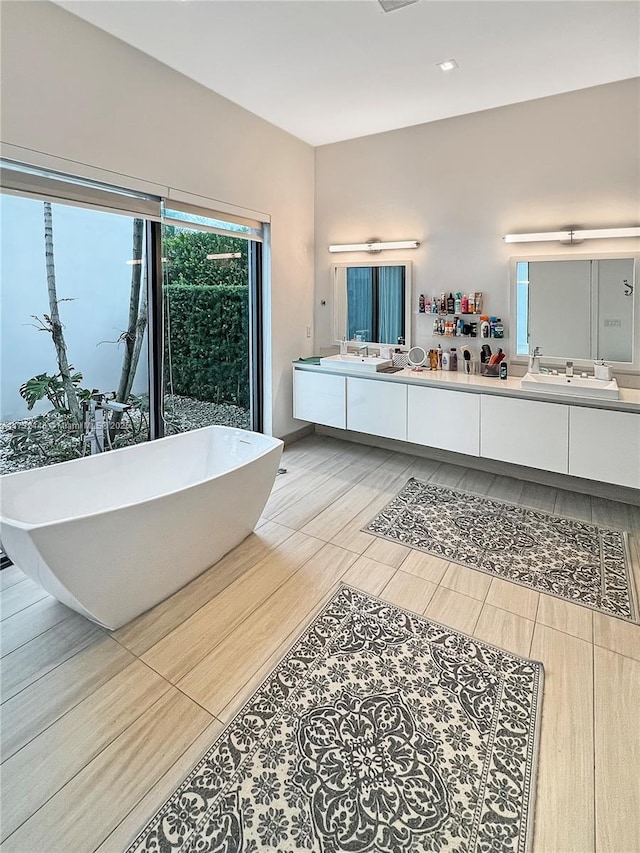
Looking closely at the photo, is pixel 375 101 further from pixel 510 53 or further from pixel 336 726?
pixel 336 726

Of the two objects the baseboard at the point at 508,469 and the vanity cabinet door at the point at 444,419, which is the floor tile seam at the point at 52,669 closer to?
the vanity cabinet door at the point at 444,419

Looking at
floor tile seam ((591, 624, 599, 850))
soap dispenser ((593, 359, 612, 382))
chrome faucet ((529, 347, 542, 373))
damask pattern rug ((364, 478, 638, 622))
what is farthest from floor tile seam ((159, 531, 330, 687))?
soap dispenser ((593, 359, 612, 382))

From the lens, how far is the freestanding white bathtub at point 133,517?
1972mm

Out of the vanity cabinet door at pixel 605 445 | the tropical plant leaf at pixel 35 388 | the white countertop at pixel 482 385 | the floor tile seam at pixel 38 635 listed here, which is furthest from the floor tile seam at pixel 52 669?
the vanity cabinet door at pixel 605 445

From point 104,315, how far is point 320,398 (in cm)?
210

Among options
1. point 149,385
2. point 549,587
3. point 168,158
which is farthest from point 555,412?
point 168,158

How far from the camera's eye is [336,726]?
1740mm

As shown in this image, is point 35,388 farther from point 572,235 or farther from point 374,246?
point 572,235

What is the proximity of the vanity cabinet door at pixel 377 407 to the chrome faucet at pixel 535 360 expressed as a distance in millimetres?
1058

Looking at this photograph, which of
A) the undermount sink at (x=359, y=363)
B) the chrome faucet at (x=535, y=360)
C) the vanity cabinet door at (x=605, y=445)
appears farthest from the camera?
the undermount sink at (x=359, y=363)

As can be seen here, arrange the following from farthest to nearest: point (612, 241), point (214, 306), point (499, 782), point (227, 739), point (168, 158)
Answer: point (214, 306) → point (612, 241) → point (168, 158) → point (227, 739) → point (499, 782)

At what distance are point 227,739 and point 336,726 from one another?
0.39 metres

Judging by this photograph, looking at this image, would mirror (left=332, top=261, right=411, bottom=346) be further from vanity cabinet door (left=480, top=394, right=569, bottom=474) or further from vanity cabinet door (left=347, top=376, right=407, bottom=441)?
vanity cabinet door (left=480, top=394, right=569, bottom=474)

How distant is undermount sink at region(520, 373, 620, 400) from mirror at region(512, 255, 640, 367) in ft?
0.81
